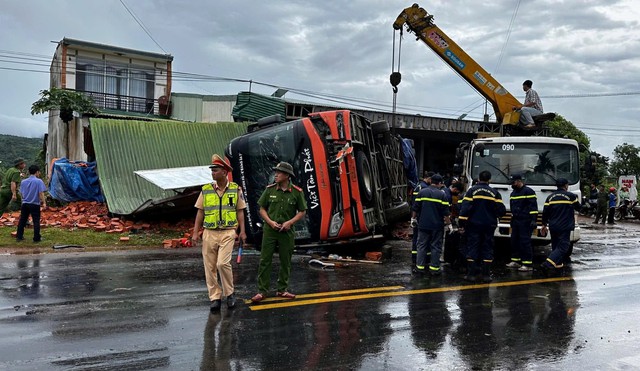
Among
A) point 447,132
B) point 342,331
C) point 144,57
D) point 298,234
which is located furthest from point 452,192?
point 144,57

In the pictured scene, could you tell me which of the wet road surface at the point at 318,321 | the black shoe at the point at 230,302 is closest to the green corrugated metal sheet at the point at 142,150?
the wet road surface at the point at 318,321

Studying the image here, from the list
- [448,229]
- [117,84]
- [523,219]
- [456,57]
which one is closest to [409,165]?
[456,57]

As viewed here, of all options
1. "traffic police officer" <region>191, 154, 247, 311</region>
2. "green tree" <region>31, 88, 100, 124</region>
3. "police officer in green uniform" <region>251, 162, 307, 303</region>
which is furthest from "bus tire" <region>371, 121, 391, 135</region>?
"green tree" <region>31, 88, 100, 124</region>

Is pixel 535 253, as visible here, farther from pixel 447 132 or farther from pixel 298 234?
pixel 447 132

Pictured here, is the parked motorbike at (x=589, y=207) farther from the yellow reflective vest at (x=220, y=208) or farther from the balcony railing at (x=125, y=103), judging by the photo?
the yellow reflective vest at (x=220, y=208)

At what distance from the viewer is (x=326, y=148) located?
8.54 m

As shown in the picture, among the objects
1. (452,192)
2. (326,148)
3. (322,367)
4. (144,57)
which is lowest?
(322,367)

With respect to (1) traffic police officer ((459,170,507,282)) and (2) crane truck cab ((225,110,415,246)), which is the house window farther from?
(1) traffic police officer ((459,170,507,282))

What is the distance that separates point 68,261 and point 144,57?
761 inches

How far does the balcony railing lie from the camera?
2524cm

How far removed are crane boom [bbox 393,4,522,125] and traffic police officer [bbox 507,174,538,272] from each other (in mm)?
6557

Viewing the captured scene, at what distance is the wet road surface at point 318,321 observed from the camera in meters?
4.34

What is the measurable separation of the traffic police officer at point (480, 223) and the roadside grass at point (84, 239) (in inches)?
254

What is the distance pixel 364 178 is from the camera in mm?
8891
